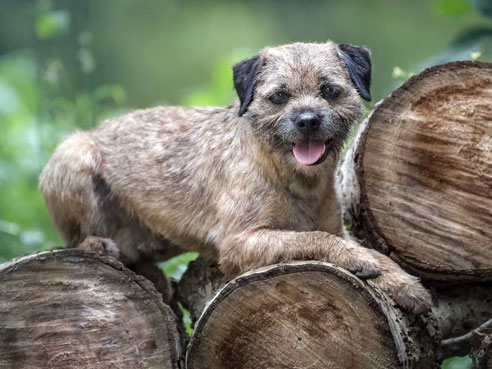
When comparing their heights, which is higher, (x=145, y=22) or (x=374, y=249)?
(x=145, y=22)

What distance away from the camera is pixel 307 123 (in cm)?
429

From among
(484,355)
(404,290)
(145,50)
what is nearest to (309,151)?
(404,290)

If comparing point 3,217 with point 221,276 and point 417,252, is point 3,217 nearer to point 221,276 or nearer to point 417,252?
point 221,276

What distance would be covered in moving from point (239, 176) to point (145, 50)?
32.9ft

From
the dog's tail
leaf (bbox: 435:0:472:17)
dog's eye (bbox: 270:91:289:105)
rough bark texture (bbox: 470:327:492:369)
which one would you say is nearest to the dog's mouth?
dog's eye (bbox: 270:91:289:105)

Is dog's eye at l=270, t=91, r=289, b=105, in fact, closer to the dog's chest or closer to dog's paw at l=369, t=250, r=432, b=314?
the dog's chest

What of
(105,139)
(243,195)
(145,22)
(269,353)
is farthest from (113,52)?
(269,353)

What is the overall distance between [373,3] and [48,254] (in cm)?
996

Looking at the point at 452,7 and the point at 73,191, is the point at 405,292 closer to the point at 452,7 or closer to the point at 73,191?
the point at 73,191

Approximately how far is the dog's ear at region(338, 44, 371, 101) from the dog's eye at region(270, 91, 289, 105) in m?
0.50

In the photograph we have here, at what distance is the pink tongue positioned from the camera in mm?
4434

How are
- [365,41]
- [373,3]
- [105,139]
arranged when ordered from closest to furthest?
1. [105,139]
2. [365,41]
3. [373,3]

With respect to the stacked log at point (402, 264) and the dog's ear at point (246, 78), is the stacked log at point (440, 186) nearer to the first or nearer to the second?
the stacked log at point (402, 264)

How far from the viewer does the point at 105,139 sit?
5.58 metres
